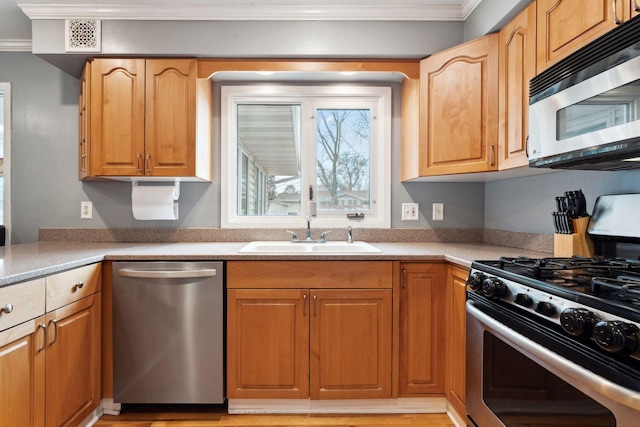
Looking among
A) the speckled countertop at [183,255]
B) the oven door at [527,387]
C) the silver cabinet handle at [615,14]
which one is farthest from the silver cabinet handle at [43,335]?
the silver cabinet handle at [615,14]

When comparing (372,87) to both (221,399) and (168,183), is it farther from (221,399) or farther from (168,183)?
(221,399)

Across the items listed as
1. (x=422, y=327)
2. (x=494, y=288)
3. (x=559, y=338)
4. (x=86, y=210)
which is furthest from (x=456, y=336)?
(x=86, y=210)

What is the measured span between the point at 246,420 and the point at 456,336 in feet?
3.75

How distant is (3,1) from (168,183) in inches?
52.3

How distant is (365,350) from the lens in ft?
6.28

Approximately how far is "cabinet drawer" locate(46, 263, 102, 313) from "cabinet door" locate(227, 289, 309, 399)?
0.65 metres

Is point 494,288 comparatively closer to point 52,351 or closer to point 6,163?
point 52,351

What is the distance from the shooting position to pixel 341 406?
196 centimetres

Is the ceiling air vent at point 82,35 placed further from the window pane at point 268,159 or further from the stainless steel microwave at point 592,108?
the stainless steel microwave at point 592,108

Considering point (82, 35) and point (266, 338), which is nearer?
point (266, 338)

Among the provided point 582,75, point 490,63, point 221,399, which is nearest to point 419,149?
point 490,63

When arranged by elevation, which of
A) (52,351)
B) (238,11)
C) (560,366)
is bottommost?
(52,351)

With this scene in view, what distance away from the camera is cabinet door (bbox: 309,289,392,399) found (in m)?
1.91

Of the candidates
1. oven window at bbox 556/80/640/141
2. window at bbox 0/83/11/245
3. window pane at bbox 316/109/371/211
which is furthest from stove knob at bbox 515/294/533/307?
window at bbox 0/83/11/245
